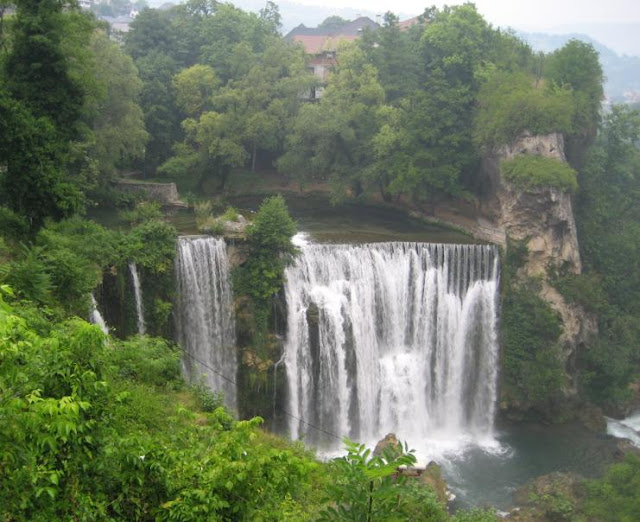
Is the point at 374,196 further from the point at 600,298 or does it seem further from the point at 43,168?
the point at 43,168

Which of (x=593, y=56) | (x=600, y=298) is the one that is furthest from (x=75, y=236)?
(x=593, y=56)

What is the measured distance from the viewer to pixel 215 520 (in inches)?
218

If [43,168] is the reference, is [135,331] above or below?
below

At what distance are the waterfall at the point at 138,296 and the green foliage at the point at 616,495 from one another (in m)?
13.4

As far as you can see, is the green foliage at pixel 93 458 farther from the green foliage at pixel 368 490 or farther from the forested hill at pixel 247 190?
the green foliage at pixel 368 490

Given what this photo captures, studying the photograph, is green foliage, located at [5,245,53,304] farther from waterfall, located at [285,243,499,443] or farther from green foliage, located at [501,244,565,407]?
green foliage, located at [501,244,565,407]

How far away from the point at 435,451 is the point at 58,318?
1396 centimetres

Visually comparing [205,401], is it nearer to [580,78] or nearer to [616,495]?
[616,495]

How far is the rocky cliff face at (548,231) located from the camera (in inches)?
972

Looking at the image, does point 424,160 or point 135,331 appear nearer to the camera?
point 135,331

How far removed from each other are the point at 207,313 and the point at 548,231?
13439 mm

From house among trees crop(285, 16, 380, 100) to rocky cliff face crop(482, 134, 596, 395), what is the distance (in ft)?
36.5

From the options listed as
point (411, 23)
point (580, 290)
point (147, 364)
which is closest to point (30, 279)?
point (147, 364)

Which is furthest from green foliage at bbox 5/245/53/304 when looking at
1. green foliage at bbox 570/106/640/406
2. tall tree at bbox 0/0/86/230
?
green foliage at bbox 570/106/640/406
